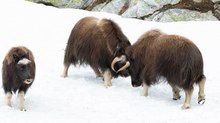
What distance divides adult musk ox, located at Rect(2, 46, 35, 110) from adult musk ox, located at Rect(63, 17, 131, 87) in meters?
2.26

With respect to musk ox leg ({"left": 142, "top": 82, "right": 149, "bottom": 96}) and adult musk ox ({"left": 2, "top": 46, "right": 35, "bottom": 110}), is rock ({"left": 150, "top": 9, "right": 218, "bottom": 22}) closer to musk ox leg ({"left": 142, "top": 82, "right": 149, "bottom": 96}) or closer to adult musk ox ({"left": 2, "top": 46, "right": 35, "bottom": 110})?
musk ox leg ({"left": 142, "top": 82, "right": 149, "bottom": 96})

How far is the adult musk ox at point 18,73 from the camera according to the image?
33.8 ft

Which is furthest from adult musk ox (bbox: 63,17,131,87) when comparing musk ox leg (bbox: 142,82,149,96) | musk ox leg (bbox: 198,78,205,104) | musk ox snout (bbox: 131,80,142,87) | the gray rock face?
the gray rock face

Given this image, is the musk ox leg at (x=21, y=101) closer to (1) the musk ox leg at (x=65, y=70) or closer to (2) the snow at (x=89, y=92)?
(2) the snow at (x=89, y=92)

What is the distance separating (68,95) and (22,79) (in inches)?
60.4

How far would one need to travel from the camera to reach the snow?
10109 millimetres

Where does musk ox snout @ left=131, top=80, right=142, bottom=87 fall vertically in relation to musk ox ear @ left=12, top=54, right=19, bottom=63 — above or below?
below

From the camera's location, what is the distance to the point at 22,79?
10.4 m

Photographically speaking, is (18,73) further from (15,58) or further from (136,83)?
(136,83)

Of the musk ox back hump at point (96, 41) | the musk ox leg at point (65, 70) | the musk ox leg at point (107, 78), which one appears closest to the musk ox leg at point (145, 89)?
the musk ox leg at point (107, 78)

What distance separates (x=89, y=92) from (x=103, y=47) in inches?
48.6

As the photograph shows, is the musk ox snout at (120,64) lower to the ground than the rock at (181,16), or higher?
higher

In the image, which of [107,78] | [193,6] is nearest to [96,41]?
[107,78]

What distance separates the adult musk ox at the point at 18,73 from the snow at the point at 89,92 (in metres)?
0.35
